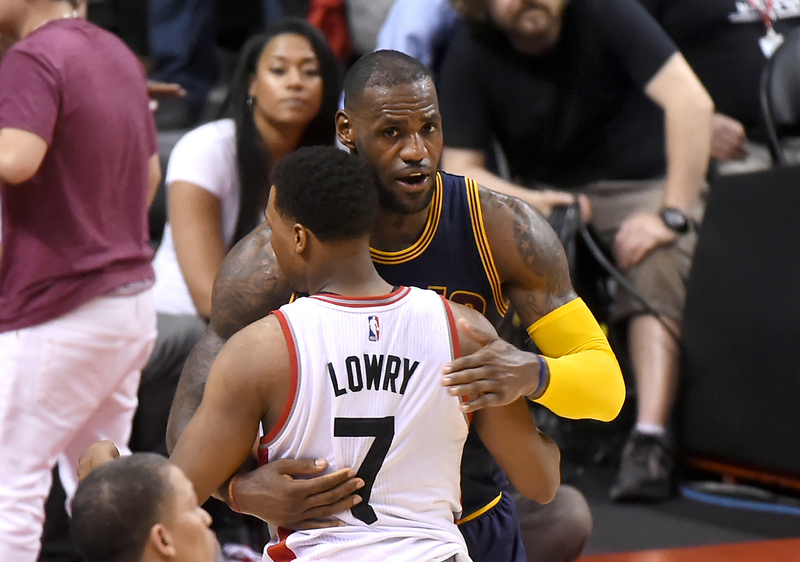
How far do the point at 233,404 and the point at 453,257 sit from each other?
619 mm

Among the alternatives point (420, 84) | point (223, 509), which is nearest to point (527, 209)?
point (420, 84)

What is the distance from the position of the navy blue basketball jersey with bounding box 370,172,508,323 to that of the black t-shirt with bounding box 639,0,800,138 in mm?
2634

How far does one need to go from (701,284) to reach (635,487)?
739 mm

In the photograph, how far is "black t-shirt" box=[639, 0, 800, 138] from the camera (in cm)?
457

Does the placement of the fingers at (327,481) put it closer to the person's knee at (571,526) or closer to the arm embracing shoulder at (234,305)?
the arm embracing shoulder at (234,305)

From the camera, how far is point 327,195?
182 cm

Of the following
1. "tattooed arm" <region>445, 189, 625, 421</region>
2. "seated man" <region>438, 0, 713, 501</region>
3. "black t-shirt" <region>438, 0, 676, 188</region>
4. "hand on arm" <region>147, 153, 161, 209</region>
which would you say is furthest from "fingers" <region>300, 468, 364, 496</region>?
"black t-shirt" <region>438, 0, 676, 188</region>

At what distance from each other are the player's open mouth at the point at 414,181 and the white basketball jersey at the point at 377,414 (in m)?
0.32

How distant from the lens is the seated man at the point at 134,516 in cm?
161

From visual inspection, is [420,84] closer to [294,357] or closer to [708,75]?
[294,357]

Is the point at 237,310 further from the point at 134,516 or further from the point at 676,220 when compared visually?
the point at 676,220

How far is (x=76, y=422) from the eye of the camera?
9.12 feet

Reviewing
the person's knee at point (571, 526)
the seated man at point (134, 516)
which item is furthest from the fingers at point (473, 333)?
the person's knee at point (571, 526)

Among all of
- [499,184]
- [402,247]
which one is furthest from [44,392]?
[499,184]
